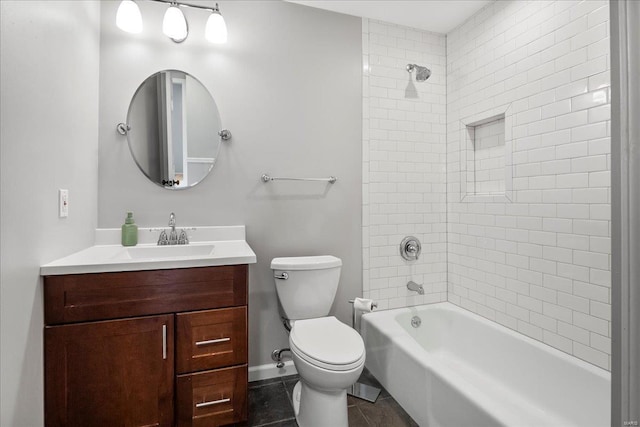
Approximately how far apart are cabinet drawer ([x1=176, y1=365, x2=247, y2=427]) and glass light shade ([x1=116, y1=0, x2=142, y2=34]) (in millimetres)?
1808

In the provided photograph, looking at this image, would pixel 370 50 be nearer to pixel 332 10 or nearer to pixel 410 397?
pixel 332 10

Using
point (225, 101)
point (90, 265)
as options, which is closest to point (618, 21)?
point (90, 265)

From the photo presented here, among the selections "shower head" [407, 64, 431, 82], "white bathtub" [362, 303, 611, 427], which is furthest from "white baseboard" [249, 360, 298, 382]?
"shower head" [407, 64, 431, 82]

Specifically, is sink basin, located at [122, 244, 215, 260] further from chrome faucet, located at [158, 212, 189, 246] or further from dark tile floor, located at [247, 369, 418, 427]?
dark tile floor, located at [247, 369, 418, 427]

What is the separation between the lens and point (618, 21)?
1.26 ft

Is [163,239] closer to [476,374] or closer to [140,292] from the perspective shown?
[140,292]

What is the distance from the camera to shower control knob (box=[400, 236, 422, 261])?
7.69 ft

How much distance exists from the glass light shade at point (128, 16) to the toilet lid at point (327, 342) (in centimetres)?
185

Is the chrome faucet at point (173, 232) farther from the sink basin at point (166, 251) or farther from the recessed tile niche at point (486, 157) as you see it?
the recessed tile niche at point (486, 157)

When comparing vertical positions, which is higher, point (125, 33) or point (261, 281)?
point (125, 33)

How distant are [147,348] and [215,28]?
1.73 metres

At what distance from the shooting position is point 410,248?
2.34m

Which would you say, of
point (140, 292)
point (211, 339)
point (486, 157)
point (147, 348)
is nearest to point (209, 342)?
point (211, 339)

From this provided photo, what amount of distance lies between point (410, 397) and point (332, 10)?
245 cm
